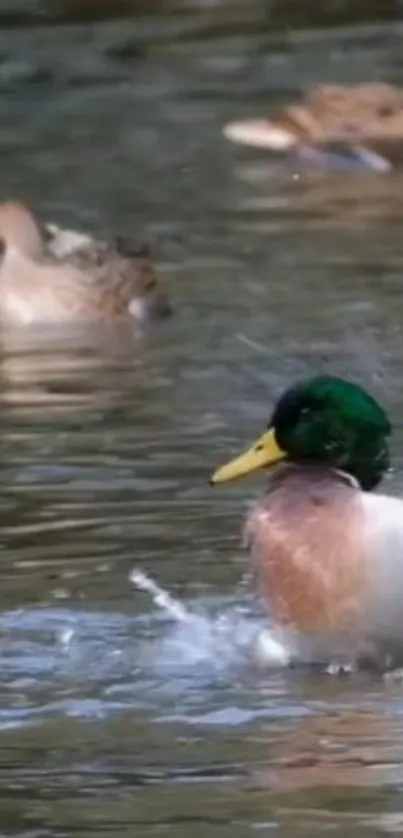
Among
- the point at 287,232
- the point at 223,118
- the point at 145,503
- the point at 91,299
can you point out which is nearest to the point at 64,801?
the point at 145,503

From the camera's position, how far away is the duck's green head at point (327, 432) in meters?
6.98

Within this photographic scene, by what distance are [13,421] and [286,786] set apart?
428cm

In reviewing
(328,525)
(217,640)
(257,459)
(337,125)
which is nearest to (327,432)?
(257,459)

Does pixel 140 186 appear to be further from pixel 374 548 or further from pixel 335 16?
pixel 374 548

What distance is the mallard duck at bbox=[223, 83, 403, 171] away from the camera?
51.4 ft

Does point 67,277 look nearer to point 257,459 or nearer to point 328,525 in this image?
point 257,459

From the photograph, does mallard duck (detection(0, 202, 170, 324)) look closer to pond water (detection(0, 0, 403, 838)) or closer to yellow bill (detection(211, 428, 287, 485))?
pond water (detection(0, 0, 403, 838))

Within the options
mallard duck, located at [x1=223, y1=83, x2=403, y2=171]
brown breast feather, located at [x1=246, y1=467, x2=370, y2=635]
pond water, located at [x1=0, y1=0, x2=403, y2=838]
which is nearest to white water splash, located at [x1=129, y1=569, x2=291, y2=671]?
pond water, located at [x1=0, y1=0, x2=403, y2=838]

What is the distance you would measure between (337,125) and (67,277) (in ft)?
12.1

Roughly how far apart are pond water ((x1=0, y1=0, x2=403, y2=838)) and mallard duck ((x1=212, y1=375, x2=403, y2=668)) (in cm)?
16

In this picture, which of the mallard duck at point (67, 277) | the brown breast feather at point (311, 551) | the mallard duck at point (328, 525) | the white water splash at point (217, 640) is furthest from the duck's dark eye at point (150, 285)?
the brown breast feather at point (311, 551)

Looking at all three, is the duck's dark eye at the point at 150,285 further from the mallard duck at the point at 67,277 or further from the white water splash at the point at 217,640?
the white water splash at the point at 217,640

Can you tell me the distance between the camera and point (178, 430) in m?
9.74

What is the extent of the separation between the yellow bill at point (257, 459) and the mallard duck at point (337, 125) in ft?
27.9
